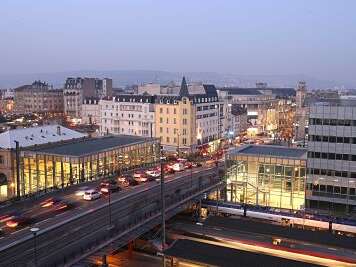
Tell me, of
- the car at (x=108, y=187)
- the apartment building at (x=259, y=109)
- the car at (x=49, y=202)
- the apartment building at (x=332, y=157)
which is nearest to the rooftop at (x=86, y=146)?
the car at (x=108, y=187)

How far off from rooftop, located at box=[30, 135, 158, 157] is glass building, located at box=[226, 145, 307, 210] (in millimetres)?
24416

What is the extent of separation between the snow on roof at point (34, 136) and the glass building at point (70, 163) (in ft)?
6.52

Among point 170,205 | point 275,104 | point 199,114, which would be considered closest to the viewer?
point 170,205

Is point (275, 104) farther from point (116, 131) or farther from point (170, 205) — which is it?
point (170, 205)

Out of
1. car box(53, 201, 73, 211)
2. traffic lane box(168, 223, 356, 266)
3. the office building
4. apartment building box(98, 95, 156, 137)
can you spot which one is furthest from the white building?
traffic lane box(168, 223, 356, 266)

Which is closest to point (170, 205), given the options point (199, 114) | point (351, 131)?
point (351, 131)

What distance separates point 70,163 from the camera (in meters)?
75.0

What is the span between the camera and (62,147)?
274ft

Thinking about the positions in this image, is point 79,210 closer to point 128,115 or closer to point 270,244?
point 270,244

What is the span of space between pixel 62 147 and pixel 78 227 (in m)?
41.1

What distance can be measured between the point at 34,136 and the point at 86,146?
10.4 m

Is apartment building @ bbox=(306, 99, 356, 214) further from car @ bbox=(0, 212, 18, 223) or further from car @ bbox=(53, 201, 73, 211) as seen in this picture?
car @ bbox=(0, 212, 18, 223)

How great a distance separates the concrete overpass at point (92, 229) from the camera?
36688 millimetres

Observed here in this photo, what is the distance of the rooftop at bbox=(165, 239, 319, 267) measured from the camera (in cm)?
3775
